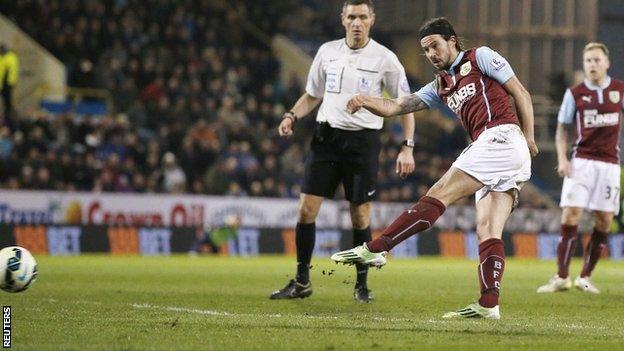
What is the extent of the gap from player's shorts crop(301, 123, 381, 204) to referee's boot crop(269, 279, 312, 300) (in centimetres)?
86

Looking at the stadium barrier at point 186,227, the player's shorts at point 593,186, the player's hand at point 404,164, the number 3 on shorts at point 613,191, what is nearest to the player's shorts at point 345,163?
A: the player's hand at point 404,164

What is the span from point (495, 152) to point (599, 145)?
4.69 metres

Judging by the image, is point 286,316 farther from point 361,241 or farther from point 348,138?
point 348,138

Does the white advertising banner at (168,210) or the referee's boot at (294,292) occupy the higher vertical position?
the referee's boot at (294,292)

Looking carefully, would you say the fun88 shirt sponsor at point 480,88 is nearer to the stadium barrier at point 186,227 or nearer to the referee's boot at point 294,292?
the referee's boot at point 294,292

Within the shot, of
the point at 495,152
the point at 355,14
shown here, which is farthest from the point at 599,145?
the point at 495,152

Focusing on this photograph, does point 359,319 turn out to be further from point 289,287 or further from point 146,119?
point 146,119

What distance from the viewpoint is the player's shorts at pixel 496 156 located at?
27.8 feet

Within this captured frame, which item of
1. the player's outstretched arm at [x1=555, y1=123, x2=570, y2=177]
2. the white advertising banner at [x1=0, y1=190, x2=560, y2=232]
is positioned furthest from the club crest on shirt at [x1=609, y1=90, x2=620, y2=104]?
the white advertising banner at [x1=0, y1=190, x2=560, y2=232]

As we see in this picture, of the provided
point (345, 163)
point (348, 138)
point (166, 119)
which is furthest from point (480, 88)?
point (166, 119)

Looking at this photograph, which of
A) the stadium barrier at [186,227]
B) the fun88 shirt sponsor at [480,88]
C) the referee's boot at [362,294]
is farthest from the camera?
the stadium barrier at [186,227]

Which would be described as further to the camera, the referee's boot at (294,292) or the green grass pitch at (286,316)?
the referee's boot at (294,292)

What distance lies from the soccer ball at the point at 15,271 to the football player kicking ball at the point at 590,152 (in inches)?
238

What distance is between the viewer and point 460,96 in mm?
8758
